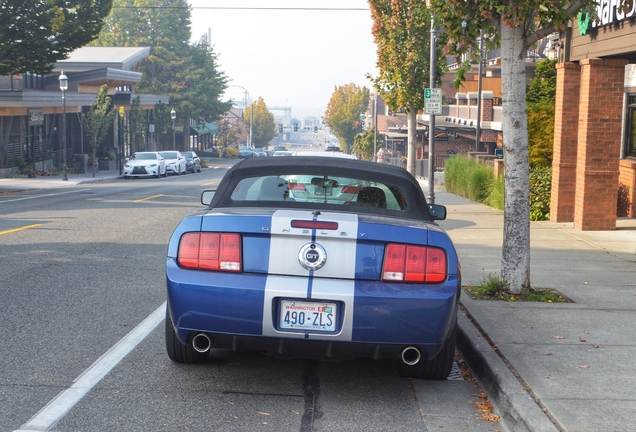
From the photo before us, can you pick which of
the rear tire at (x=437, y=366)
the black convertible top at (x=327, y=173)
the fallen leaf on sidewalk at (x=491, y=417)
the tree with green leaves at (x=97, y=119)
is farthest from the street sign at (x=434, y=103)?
the tree with green leaves at (x=97, y=119)

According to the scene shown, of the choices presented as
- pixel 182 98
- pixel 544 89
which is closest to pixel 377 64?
pixel 544 89

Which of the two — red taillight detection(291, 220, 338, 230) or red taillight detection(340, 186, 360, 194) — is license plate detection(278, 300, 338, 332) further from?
red taillight detection(340, 186, 360, 194)

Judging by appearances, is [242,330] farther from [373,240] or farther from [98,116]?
[98,116]

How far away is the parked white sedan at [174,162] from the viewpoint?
157 feet

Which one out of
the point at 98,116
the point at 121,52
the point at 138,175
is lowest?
the point at 138,175

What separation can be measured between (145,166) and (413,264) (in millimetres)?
39502

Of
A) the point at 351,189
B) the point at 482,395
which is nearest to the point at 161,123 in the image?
the point at 351,189

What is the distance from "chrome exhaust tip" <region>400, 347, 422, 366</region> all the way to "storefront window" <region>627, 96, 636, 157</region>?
545 inches

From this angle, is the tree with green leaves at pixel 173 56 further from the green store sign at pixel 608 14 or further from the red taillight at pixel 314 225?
the red taillight at pixel 314 225

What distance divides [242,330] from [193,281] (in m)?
0.45

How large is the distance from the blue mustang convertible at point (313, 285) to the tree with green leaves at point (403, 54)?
21261 millimetres

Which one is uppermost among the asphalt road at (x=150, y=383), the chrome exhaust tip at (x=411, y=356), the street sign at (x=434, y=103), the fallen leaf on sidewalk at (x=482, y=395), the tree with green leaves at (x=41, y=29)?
the tree with green leaves at (x=41, y=29)

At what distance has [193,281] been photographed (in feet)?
17.6

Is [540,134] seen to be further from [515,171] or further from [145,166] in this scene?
[145,166]
